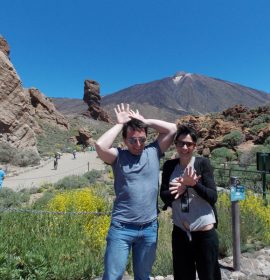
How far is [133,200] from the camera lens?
2939 millimetres

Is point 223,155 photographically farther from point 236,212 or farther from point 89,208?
point 236,212

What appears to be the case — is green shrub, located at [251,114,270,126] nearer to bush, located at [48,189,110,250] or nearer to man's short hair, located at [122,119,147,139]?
bush, located at [48,189,110,250]

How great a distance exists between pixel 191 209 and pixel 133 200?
491 millimetres

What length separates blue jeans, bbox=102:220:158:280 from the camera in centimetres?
291

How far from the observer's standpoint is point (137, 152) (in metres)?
3.04

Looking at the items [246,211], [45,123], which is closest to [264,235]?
[246,211]

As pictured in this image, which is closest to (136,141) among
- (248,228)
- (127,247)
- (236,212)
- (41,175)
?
(127,247)

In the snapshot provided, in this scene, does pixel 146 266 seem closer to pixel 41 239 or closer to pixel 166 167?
pixel 166 167

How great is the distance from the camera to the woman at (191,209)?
3.04m

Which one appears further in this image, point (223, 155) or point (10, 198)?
point (223, 155)

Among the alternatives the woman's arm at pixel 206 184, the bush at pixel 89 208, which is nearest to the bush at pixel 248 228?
the bush at pixel 89 208

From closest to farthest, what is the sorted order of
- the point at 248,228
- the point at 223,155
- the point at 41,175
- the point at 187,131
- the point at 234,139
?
1. the point at 187,131
2. the point at 248,228
3. the point at 223,155
4. the point at 234,139
5. the point at 41,175

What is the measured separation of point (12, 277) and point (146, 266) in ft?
4.95

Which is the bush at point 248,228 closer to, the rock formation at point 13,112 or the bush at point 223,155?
the bush at point 223,155
